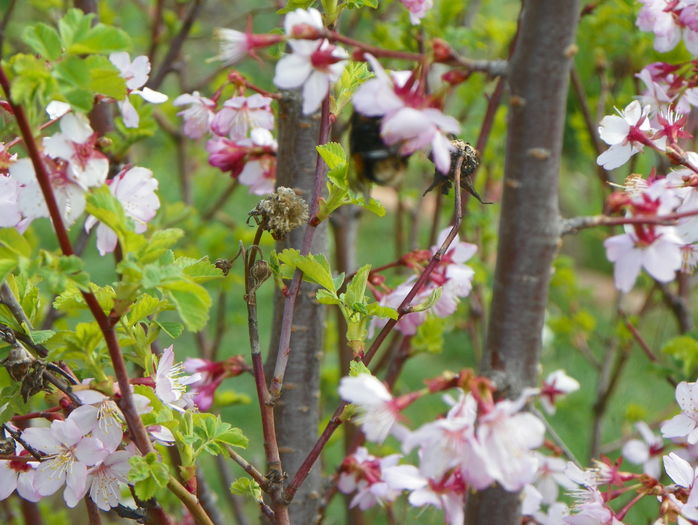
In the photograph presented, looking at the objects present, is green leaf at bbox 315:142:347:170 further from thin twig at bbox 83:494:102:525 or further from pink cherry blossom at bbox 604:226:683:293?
thin twig at bbox 83:494:102:525

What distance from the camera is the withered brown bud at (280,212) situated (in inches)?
37.8

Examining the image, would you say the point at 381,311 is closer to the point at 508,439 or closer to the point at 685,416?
the point at 508,439

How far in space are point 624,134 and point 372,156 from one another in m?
0.38

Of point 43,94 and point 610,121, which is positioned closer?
point 43,94

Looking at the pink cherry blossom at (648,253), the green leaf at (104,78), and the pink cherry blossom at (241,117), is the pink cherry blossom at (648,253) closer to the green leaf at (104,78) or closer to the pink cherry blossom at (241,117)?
the green leaf at (104,78)

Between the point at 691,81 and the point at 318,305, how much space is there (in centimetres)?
69

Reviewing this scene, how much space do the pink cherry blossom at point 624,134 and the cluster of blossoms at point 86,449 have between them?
0.64 meters

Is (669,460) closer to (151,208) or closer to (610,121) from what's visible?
(610,121)

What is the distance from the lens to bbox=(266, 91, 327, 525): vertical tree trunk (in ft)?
4.36

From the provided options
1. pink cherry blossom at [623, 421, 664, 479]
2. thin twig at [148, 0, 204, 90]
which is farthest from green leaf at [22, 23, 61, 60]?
pink cherry blossom at [623, 421, 664, 479]

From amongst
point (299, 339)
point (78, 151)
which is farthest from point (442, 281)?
point (78, 151)

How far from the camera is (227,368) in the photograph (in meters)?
1.34

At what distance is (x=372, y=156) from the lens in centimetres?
96

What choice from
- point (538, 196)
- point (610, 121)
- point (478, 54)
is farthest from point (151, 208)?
point (478, 54)
